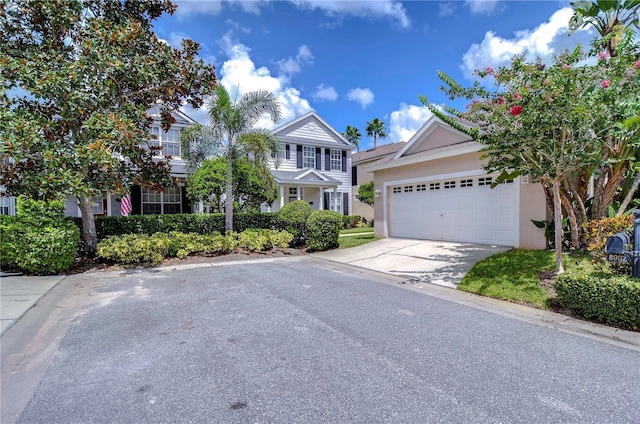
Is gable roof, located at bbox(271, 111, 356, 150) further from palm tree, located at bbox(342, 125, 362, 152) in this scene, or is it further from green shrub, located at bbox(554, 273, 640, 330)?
palm tree, located at bbox(342, 125, 362, 152)

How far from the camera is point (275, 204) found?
20266mm

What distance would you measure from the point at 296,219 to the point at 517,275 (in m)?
8.17

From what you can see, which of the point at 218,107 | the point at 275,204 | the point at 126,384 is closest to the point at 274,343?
the point at 126,384

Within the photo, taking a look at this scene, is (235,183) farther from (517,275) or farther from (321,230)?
(517,275)

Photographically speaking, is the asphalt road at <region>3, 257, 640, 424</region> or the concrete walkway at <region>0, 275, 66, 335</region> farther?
the concrete walkway at <region>0, 275, 66, 335</region>

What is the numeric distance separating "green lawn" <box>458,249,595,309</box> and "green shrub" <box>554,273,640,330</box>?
491mm

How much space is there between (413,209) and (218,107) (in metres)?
8.60

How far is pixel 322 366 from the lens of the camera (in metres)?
3.52

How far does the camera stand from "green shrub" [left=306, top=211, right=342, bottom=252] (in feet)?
40.4

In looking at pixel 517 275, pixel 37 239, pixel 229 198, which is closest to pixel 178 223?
pixel 229 198

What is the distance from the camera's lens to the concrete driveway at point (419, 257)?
8.05 metres

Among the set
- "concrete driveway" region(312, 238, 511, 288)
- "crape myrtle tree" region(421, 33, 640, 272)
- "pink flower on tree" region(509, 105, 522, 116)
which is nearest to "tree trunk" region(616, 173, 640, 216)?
"crape myrtle tree" region(421, 33, 640, 272)

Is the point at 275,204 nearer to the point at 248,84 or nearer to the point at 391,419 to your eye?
the point at 248,84

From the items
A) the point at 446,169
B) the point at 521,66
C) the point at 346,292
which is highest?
the point at 521,66
